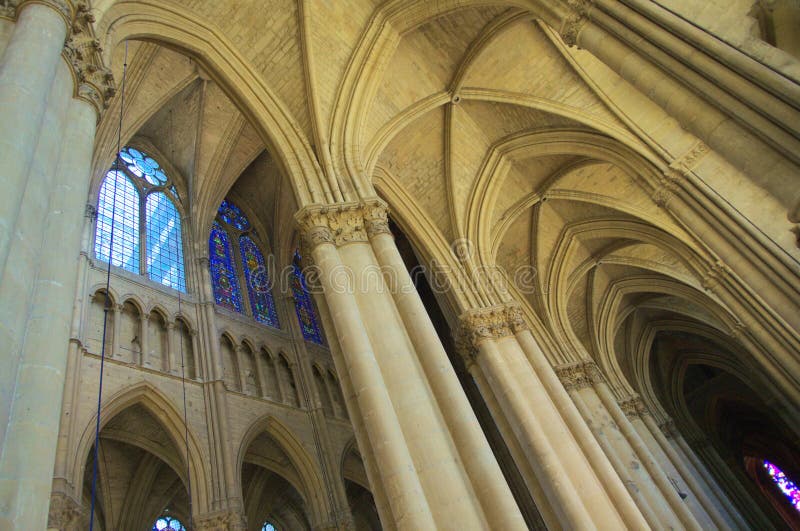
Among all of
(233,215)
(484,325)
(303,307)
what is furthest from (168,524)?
(484,325)

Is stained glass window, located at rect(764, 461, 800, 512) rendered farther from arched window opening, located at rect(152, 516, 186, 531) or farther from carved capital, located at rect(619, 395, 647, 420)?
arched window opening, located at rect(152, 516, 186, 531)

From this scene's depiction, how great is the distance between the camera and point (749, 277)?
7.59 m

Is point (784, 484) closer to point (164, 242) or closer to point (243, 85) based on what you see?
point (164, 242)

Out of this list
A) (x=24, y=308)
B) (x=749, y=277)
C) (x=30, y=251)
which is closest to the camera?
→ (x=24, y=308)

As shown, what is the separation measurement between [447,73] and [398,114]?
4.64ft

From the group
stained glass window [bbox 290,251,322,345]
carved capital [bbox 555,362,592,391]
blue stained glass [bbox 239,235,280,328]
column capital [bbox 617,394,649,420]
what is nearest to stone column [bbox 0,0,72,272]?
blue stained glass [bbox 239,235,280,328]

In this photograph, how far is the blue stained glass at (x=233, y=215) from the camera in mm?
15969

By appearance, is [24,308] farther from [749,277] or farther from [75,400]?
[749,277]

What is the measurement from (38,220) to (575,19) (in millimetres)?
5766

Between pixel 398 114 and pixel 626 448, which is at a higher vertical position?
pixel 398 114

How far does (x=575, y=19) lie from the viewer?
21.1 feet

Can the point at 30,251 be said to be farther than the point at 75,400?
No

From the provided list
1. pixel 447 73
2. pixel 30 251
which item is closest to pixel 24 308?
pixel 30 251

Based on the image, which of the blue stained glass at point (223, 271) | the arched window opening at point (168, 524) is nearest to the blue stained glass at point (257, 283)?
the blue stained glass at point (223, 271)
